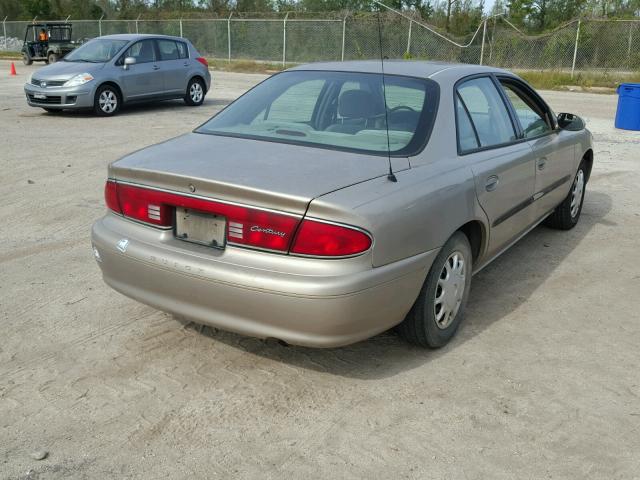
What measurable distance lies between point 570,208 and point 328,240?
3.77m

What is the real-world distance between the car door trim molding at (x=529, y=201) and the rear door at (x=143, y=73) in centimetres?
1012

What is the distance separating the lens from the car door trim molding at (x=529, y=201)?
14.0 ft

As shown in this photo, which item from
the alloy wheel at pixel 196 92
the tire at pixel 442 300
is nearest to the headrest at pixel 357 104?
the tire at pixel 442 300

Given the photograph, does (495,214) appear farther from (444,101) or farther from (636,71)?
(636,71)

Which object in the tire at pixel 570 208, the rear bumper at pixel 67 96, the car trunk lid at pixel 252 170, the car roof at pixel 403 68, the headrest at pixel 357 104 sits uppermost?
the car roof at pixel 403 68

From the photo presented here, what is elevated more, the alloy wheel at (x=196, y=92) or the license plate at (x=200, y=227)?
the license plate at (x=200, y=227)

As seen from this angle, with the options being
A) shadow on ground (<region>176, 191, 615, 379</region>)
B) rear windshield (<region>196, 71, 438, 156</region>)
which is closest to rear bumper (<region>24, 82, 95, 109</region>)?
rear windshield (<region>196, 71, 438, 156</region>)

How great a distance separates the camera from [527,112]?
203 inches

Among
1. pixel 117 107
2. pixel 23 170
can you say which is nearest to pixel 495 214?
pixel 23 170

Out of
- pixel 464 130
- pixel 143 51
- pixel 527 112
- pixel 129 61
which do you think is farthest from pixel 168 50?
pixel 464 130

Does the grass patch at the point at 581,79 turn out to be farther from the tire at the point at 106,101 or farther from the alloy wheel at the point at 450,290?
the alloy wheel at the point at 450,290

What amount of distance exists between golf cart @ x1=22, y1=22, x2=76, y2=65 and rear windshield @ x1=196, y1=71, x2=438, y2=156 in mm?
26554

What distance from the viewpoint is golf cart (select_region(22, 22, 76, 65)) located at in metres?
28.3

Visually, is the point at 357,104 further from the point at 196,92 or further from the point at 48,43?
the point at 48,43
